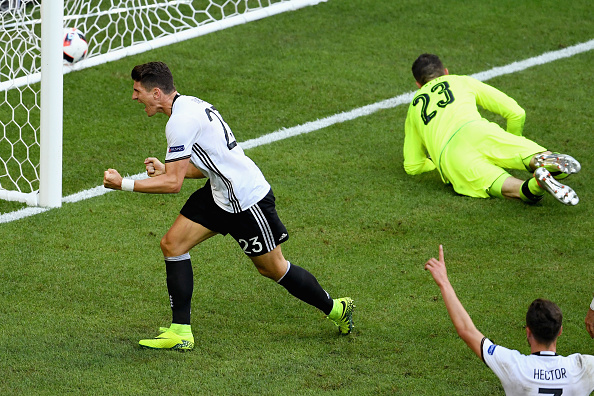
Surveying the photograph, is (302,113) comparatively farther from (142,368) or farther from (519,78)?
(142,368)

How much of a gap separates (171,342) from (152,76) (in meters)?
1.47

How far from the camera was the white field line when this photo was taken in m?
7.23

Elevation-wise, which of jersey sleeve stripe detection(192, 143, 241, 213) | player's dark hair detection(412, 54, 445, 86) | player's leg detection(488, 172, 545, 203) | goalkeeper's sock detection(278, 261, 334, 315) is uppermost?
jersey sleeve stripe detection(192, 143, 241, 213)

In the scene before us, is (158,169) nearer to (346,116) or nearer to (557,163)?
(557,163)

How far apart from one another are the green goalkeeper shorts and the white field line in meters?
1.67

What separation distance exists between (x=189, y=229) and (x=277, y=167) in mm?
2968

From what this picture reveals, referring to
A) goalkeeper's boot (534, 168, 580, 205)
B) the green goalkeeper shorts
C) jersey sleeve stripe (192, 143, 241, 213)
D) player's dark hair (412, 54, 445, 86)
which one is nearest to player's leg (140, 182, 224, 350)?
jersey sleeve stripe (192, 143, 241, 213)

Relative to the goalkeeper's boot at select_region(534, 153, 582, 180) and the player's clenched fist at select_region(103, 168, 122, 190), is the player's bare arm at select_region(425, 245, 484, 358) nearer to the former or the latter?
the player's clenched fist at select_region(103, 168, 122, 190)

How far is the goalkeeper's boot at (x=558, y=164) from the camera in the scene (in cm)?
707

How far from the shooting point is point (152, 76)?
4.95 meters

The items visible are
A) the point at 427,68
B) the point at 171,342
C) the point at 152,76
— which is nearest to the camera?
the point at 152,76

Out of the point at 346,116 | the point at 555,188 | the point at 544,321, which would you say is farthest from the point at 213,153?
the point at 346,116

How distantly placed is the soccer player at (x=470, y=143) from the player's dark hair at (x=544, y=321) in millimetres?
3295

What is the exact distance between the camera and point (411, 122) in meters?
7.93
